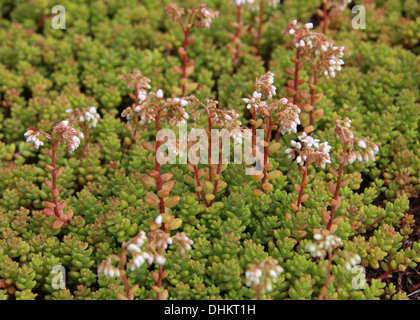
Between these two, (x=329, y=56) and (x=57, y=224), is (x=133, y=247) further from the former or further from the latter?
(x=329, y=56)

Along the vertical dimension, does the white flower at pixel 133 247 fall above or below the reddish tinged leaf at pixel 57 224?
below

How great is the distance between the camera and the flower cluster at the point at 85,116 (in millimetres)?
3492

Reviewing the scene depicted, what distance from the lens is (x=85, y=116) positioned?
11.6ft

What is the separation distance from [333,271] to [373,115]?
1500mm

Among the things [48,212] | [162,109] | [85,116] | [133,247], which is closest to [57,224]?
[48,212]

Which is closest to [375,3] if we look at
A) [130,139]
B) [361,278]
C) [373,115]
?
[373,115]

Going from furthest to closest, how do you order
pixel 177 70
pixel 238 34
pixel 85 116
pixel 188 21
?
1. pixel 238 34
2. pixel 177 70
3. pixel 188 21
4. pixel 85 116

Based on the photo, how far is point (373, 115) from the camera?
3.87 metres

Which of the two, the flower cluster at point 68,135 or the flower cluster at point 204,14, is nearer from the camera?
the flower cluster at point 68,135

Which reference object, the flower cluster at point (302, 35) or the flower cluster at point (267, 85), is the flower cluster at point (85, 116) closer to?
the flower cluster at point (267, 85)

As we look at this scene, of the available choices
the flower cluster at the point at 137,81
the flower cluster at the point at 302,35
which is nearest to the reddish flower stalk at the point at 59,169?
the flower cluster at the point at 137,81

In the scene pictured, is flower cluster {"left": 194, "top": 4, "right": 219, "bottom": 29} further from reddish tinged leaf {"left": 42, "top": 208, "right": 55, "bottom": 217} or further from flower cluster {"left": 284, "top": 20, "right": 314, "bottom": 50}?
reddish tinged leaf {"left": 42, "top": 208, "right": 55, "bottom": 217}

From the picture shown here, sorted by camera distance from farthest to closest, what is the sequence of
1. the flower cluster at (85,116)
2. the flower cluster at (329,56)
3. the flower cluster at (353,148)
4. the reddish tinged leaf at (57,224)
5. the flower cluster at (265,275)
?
the flower cluster at (85,116)
the flower cluster at (329,56)
the reddish tinged leaf at (57,224)
the flower cluster at (353,148)
the flower cluster at (265,275)
